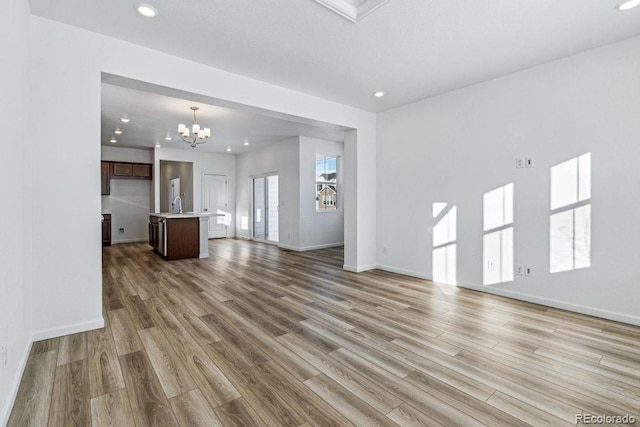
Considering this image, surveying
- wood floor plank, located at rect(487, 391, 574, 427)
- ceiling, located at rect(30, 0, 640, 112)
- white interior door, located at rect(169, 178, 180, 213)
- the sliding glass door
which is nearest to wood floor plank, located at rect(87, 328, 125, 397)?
wood floor plank, located at rect(487, 391, 574, 427)

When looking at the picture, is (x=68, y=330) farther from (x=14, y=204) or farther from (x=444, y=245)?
(x=444, y=245)

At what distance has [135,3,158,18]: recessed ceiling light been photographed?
231 cm

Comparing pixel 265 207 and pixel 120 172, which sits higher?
pixel 120 172

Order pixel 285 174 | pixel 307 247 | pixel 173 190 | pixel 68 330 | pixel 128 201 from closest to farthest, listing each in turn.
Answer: pixel 68 330
pixel 307 247
pixel 285 174
pixel 128 201
pixel 173 190

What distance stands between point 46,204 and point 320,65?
2859mm

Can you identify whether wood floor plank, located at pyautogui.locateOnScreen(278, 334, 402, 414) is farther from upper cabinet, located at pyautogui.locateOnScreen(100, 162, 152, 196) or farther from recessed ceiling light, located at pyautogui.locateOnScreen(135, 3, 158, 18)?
upper cabinet, located at pyautogui.locateOnScreen(100, 162, 152, 196)

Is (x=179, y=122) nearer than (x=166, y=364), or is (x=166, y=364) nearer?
(x=166, y=364)

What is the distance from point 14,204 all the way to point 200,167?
7739mm

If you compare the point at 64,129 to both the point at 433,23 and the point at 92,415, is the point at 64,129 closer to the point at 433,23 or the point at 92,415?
the point at 92,415

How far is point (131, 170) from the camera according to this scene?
834cm

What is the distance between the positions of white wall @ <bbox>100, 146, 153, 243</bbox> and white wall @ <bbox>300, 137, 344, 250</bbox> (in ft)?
15.7

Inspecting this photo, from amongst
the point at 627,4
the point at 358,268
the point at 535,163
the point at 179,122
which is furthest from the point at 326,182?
the point at 627,4

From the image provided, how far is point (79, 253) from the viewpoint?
2.58m

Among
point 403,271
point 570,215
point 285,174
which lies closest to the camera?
point 570,215
